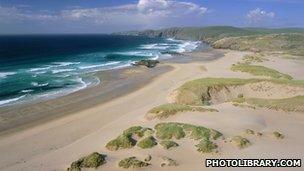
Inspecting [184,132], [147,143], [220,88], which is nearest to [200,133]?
[184,132]

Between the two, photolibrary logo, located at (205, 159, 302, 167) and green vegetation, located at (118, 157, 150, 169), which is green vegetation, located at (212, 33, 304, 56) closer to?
photolibrary logo, located at (205, 159, 302, 167)

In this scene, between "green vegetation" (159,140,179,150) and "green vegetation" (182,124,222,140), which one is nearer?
"green vegetation" (159,140,179,150)

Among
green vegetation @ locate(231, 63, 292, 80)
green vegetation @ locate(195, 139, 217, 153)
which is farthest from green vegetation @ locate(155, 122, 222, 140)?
green vegetation @ locate(231, 63, 292, 80)

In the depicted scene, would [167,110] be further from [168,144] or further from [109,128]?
[168,144]

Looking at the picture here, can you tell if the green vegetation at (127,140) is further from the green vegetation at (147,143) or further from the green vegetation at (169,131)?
the green vegetation at (169,131)

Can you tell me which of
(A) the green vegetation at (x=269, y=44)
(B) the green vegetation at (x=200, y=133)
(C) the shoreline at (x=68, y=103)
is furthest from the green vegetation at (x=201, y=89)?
(A) the green vegetation at (x=269, y=44)

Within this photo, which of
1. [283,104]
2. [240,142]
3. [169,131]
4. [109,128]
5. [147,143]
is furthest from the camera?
[283,104]
